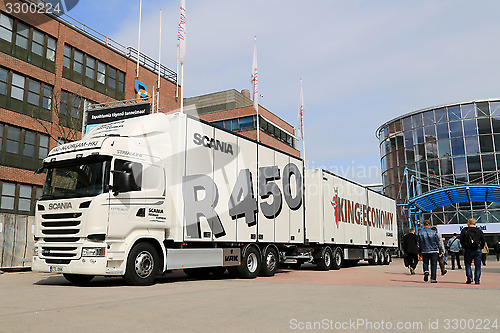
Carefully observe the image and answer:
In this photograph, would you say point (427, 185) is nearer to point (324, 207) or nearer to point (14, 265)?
point (324, 207)

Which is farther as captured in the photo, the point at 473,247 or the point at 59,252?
the point at 473,247

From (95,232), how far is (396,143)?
4386 centimetres

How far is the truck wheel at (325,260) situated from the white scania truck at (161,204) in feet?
9.62

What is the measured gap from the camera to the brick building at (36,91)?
24922mm

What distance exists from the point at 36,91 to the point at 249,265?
19.7m

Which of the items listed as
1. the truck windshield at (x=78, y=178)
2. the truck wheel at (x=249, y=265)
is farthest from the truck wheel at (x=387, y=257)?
the truck windshield at (x=78, y=178)

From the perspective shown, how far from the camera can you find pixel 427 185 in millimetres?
44844

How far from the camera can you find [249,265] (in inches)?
543

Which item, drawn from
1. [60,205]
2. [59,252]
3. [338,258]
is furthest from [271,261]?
[60,205]

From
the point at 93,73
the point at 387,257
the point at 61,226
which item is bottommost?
the point at 387,257

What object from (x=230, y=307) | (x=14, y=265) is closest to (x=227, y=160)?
(x=230, y=307)

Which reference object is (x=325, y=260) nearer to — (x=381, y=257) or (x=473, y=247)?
(x=473, y=247)

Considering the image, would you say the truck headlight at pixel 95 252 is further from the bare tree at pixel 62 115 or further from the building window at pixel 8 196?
the building window at pixel 8 196

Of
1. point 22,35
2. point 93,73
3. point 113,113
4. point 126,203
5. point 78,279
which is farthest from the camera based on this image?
point 93,73
